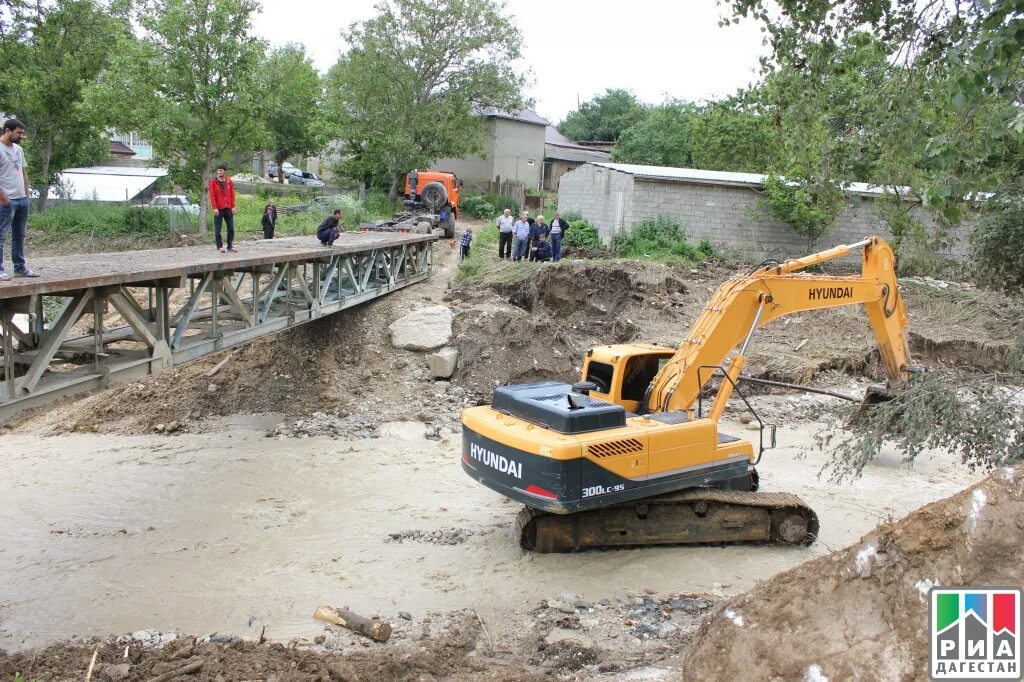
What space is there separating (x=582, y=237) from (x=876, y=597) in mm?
21036

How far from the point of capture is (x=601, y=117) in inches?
2571

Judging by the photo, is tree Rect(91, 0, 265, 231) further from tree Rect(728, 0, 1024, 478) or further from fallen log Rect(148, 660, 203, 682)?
fallen log Rect(148, 660, 203, 682)

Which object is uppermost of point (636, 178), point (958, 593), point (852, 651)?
point (636, 178)

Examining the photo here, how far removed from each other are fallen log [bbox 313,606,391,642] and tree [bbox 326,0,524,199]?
29931 millimetres

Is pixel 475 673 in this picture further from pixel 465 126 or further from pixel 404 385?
pixel 465 126

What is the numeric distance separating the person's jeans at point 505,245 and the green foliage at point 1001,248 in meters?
11.9

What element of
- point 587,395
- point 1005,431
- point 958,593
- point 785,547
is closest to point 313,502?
point 587,395

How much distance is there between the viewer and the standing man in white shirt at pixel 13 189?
770cm

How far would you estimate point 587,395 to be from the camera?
9.33 m

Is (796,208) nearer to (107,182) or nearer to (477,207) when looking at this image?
(477,207)

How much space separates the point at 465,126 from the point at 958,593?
3549cm

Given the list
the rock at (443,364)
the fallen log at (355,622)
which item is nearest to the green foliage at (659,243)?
the rock at (443,364)

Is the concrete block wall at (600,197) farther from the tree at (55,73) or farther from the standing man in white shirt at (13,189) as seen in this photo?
the standing man in white shirt at (13,189)

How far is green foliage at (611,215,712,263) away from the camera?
2317 centimetres
